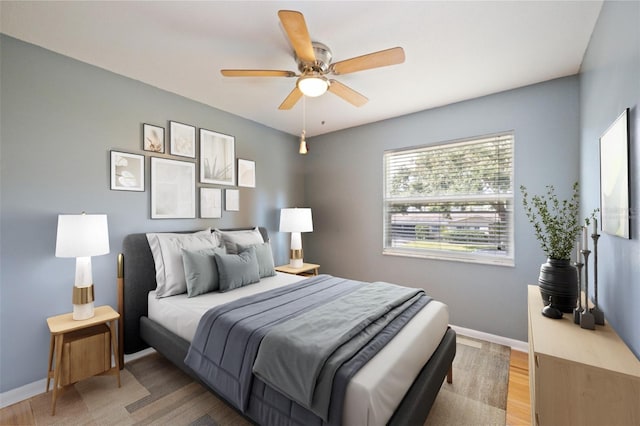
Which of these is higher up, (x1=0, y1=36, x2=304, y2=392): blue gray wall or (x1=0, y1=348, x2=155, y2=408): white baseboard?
(x1=0, y1=36, x2=304, y2=392): blue gray wall

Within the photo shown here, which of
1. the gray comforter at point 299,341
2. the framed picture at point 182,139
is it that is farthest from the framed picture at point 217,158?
the gray comforter at point 299,341

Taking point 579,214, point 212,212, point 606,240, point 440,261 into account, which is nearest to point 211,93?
point 212,212

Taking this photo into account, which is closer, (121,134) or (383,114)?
(121,134)

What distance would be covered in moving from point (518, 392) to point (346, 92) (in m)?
2.76

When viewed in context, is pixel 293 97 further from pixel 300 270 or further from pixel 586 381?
pixel 586 381

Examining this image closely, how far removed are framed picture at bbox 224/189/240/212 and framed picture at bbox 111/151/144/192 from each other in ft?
3.11

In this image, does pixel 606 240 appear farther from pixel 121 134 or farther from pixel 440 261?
pixel 121 134

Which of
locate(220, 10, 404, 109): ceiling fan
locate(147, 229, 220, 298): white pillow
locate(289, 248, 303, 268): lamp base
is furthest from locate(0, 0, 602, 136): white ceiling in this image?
locate(289, 248, 303, 268): lamp base

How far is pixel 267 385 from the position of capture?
1.39 metres

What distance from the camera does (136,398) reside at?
1.98m

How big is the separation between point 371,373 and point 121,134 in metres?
2.87

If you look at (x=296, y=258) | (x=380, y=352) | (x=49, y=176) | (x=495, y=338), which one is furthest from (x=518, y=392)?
(x=49, y=176)

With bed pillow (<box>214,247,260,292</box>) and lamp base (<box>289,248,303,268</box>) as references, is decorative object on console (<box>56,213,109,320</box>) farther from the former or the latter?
lamp base (<box>289,248,303,268</box>)

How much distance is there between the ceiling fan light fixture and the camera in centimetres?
195
